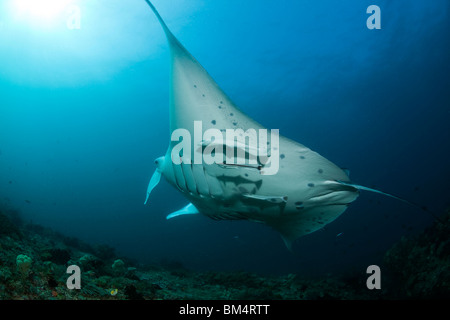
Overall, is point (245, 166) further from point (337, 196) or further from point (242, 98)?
point (242, 98)

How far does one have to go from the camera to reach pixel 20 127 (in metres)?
39.3

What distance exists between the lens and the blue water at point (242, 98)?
52.3ft

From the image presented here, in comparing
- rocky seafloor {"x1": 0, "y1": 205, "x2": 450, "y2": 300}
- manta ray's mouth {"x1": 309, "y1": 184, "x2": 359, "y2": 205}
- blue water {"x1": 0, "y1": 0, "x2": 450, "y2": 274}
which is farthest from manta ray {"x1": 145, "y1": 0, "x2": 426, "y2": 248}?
blue water {"x1": 0, "y1": 0, "x2": 450, "y2": 274}

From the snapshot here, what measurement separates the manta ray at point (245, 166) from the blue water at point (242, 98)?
9176 millimetres

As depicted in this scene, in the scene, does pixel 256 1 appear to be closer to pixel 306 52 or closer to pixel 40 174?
pixel 306 52

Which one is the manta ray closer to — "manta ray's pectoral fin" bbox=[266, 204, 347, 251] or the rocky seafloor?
"manta ray's pectoral fin" bbox=[266, 204, 347, 251]

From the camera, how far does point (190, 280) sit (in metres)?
6.53

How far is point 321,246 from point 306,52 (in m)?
42.6

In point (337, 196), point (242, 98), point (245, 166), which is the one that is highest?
point (242, 98)

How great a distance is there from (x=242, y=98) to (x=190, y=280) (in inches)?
828

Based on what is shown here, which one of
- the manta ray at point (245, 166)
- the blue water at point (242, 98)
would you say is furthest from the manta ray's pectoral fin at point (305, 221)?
the blue water at point (242, 98)

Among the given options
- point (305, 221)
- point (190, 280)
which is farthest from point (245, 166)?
point (190, 280)

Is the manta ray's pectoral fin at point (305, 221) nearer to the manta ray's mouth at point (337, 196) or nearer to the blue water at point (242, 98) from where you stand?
the manta ray's mouth at point (337, 196)

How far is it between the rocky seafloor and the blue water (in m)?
2.46
